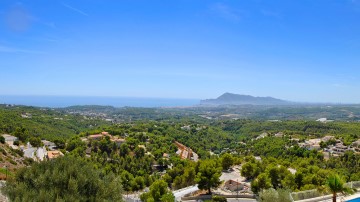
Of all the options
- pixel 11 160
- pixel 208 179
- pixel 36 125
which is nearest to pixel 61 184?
pixel 208 179

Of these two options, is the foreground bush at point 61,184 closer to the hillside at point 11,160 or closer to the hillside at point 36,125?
the hillside at point 11,160

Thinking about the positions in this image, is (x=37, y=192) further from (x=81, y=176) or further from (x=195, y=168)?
(x=195, y=168)

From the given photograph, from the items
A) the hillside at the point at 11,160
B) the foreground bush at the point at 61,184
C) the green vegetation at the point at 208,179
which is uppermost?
the foreground bush at the point at 61,184

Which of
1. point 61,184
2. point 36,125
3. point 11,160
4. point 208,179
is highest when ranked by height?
point 61,184

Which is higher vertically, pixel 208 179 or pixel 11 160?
pixel 11 160

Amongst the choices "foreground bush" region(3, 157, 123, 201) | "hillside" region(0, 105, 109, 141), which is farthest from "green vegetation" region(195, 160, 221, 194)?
"hillside" region(0, 105, 109, 141)

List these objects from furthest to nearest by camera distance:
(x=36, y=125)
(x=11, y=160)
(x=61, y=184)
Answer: (x=36, y=125)
(x=11, y=160)
(x=61, y=184)

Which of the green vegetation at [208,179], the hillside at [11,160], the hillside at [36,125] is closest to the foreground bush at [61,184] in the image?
the hillside at [11,160]

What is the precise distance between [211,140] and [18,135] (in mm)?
44931

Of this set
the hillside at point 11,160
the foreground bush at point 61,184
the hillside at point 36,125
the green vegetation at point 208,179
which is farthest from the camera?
the hillside at point 36,125

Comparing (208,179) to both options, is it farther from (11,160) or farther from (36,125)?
(36,125)

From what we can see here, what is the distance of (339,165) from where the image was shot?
113 feet

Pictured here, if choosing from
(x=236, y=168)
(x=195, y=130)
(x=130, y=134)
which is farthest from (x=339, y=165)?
(x=195, y=130)

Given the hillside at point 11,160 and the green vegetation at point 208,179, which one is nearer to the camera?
the hillside at point 11,160
